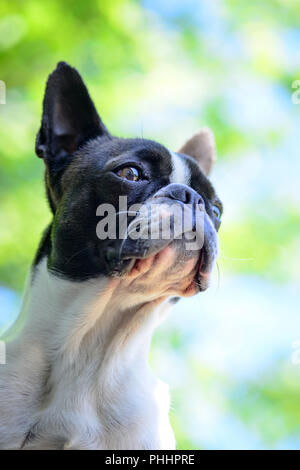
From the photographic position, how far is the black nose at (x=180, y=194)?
2.38 metres

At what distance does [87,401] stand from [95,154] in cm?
107

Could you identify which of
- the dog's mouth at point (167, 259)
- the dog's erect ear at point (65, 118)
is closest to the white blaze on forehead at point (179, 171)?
the dog's mouth at point (167, 259)

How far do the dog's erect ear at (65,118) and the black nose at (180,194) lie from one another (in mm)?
603

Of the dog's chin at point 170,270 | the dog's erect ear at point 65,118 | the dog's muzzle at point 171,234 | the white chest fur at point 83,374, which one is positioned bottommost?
the white chest fur at point 83,374

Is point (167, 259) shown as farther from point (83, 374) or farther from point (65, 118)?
point (65, 118)

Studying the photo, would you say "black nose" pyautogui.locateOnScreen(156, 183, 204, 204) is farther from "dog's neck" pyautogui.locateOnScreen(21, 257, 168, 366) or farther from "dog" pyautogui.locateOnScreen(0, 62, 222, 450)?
"dog's neck" pyautogui.locateOnScreen(21, 257, 168, 366)

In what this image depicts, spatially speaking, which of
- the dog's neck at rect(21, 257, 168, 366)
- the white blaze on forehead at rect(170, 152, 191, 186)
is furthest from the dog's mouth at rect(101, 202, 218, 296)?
the white blaze on forehead at rect(170, 152, 191, 186)

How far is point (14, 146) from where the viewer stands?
16.4 ft

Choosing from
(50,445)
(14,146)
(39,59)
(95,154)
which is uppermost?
(39,59)

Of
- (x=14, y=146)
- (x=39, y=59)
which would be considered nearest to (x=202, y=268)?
(x=14, y=146)

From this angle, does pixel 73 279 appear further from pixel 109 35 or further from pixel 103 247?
pixel 109 35

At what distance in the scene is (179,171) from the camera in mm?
2637
